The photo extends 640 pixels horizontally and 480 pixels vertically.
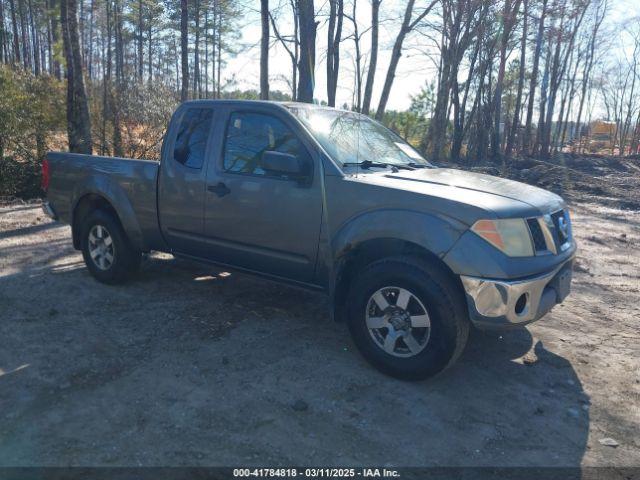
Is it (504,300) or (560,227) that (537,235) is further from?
(504,300)

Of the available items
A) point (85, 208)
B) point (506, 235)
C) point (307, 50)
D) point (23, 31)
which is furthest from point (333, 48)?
point (23, 31)

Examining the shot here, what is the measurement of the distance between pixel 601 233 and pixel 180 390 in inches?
331

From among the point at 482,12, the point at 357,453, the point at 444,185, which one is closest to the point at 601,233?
the point at 444,185

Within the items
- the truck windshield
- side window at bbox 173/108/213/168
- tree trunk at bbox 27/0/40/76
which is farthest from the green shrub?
tree trunk at bbox 27/0/40/76

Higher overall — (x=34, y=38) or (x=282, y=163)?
(x=34, y=38)

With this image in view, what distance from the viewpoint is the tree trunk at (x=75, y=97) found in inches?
466

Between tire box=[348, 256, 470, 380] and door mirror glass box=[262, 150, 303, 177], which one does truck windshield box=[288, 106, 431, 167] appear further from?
tire box=[348, 256, 470, 380]

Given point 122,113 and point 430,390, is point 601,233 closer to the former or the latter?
point 430,390

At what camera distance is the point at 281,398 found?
138 inches

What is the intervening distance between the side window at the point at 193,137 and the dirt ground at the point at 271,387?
1414 mm

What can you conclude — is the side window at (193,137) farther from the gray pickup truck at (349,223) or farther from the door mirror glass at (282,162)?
the door mirror glass at (282,162)

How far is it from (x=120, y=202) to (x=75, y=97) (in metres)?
7.97

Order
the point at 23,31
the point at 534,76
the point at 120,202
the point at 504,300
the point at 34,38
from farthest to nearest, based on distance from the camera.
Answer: the point at 34,38 → the point at 23,31 → the point at 534,76 → the point at 120,202 → the point at 504,300

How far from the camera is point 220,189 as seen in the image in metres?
4.62
